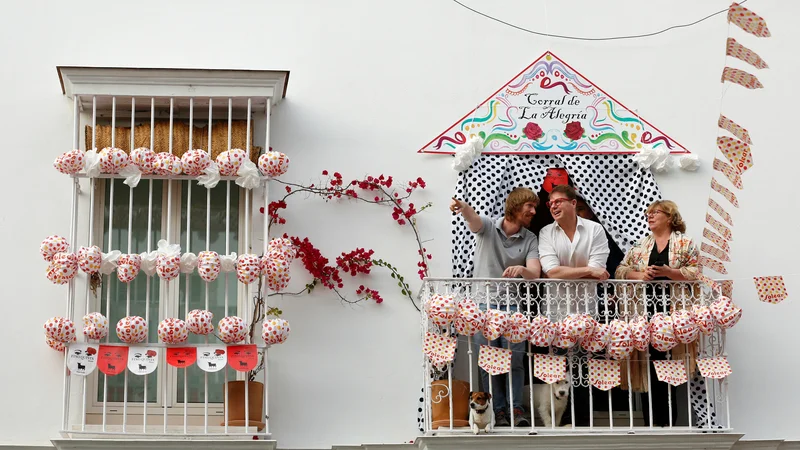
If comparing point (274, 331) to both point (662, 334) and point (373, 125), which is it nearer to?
point (373, 125)

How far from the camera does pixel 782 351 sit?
847 centimetres

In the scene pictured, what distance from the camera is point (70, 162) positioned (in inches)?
315

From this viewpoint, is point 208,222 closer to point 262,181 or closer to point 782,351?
point 262,181

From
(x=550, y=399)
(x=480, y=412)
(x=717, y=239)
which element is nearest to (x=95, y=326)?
(x=480, y=412)

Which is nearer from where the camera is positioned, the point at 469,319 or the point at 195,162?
the point at 469,319

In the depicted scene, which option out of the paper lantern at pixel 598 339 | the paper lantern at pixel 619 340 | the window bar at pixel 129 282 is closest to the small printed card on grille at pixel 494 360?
the paper lantern at pixel 598 339

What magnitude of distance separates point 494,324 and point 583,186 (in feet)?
4.05

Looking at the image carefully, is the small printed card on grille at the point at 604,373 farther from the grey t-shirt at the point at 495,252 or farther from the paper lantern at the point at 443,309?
the paper lantern at the point at 443,309

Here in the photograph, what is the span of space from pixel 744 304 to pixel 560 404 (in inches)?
53.6

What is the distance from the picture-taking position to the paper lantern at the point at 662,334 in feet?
25.7

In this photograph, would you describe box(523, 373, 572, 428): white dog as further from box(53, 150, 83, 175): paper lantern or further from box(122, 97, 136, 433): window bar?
box(53, 150, 83, 175): paper lantern

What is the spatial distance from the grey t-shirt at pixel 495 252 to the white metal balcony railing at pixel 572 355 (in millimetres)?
138

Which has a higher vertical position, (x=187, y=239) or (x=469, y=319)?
(x=187, y=239)

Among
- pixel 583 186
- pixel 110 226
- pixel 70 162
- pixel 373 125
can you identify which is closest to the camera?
pixel 70 162
